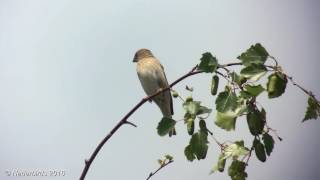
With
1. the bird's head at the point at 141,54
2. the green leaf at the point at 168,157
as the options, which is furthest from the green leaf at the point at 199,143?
the bird's head at the point at 141,54

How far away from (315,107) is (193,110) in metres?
0.65

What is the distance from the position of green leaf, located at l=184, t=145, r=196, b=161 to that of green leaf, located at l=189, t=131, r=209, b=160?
42 millimetres

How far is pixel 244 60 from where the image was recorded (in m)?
2.45

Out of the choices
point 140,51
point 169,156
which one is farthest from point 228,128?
point 140,51

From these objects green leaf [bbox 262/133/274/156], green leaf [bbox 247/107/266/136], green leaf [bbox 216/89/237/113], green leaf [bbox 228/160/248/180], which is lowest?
green leaf [bbox 228/160/248/180]

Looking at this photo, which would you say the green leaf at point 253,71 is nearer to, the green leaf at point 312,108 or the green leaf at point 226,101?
the green leaf at point 226,101

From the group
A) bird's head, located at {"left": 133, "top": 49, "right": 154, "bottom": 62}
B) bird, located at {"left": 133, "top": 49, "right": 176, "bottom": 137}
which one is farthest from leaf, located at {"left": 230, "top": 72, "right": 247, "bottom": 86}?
bird's head, located at {"left": 133, "top": 49, "right": 154, "bottom": 62}

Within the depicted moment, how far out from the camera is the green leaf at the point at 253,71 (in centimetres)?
238

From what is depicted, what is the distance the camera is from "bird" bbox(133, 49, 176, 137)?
771 centimetres

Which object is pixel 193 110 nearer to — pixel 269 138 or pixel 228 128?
pixel 228 128

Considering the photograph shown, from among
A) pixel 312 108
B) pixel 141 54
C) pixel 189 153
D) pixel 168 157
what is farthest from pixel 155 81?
pixel 312 108

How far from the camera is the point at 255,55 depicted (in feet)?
8.00

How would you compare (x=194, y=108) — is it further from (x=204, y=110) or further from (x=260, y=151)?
(x=260, y=151)

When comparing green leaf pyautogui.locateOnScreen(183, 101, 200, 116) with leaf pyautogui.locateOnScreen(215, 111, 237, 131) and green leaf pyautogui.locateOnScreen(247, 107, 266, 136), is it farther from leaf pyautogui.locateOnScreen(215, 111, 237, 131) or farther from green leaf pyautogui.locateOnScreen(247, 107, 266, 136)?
green leaf pyautogui.locateOnScreen(247, 107, 266, 136)
